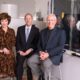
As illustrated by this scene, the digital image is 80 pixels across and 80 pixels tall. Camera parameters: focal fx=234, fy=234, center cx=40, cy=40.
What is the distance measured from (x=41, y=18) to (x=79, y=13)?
1.30 metres

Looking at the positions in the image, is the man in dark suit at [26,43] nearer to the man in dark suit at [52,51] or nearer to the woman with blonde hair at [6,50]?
the woman with blonde hair at [6,50]

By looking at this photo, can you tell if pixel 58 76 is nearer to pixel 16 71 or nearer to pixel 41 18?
pixel 16 71

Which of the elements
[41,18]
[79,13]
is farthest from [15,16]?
[79,13]

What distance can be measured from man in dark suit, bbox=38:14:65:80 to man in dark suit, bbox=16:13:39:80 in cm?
37

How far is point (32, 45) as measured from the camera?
3977mm

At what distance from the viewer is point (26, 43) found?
395cm

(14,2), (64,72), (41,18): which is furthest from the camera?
(14,2)

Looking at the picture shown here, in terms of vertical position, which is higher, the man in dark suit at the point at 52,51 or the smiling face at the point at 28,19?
the smiling face at the point at 28,19

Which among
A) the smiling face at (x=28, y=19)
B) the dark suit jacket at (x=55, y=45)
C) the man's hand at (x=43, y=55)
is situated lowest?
the man's hand at (x=43, y=55)

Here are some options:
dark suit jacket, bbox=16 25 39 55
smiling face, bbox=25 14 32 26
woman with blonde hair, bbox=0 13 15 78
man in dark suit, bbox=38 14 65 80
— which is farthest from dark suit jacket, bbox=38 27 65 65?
woman with blonde hair, bbox=0 13 15 78

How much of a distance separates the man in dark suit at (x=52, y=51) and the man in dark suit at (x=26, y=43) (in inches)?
14.6

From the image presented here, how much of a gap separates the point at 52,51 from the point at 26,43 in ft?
2.12

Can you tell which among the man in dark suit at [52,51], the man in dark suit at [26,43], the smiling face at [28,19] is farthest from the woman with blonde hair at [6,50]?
the man in dark suit at [52,51]

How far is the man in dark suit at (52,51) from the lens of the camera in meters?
3.48
